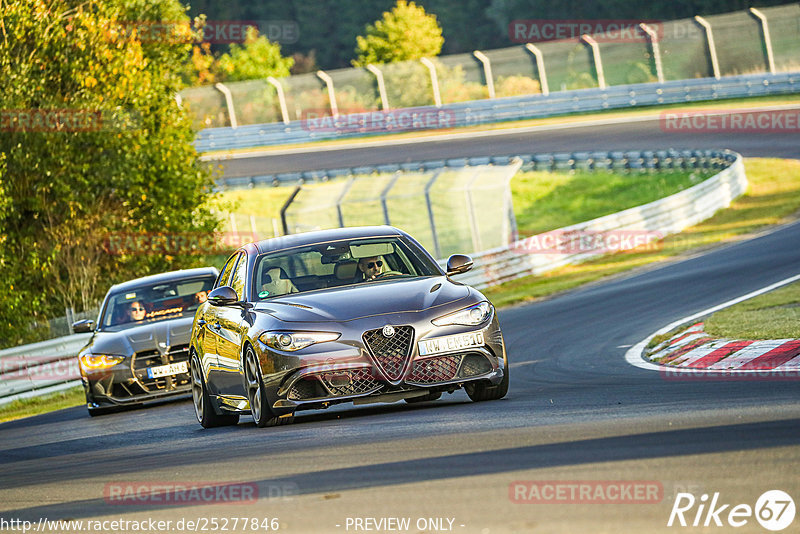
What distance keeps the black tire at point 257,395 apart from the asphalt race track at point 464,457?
0.15 meters

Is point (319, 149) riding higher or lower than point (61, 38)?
lower

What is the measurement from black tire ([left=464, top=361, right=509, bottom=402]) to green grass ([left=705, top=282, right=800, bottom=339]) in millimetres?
3287

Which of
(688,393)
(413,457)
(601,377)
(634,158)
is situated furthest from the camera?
(634,158)

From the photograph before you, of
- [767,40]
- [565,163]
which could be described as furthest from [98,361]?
[767,40]

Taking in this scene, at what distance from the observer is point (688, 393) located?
9.16 m

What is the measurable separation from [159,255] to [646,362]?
17.4m

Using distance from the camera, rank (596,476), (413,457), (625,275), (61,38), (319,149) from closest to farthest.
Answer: (596,476) → (413,457) → (625,275) → (61,38) → (319,149)

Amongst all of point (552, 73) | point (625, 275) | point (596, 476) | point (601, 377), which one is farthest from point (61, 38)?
point (552, 73)

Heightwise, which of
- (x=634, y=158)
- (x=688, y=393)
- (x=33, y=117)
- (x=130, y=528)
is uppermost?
(x=33, y=117)

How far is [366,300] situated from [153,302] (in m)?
7.30

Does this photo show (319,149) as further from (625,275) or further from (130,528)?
(130,528)

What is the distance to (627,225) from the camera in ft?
95.5
